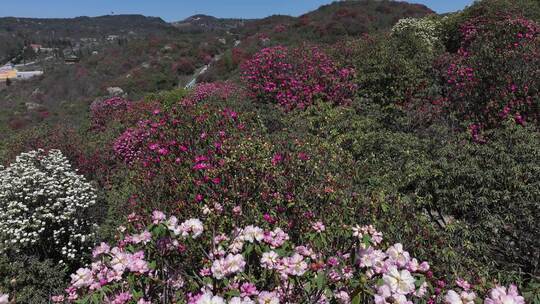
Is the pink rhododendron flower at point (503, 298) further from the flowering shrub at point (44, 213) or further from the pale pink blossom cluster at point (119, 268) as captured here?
the flowering shrub at point (44, 213)

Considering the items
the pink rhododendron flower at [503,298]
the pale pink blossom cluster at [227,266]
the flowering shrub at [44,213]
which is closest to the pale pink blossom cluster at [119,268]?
the pale pink blossom cluster at [227,266]

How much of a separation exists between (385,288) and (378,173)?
3807 millimetres

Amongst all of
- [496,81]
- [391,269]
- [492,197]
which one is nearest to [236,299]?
[391,269]

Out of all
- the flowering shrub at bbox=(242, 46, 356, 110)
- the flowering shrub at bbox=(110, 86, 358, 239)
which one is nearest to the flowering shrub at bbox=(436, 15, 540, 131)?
the flowering shrub at bbox=(242, 46, 356, 110)

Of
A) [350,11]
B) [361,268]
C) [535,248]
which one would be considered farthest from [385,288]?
[350,11]

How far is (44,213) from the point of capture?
5.68 metres

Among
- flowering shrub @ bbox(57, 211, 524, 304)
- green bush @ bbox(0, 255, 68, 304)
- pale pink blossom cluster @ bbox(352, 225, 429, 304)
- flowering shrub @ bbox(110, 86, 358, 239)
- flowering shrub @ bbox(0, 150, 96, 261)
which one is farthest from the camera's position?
flowering shrub @ bbox(0, 150, 96, 261)

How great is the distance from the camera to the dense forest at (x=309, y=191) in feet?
7.84

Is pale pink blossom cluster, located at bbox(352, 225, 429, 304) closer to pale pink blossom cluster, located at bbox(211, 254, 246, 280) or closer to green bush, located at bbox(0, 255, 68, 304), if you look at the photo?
pale pink blossom cluster, located at bbox(211, 254, 246, 280)

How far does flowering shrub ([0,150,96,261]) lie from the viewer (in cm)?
542

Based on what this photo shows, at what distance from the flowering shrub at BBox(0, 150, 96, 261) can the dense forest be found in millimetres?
33

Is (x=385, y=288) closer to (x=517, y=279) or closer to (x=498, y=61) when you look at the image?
(x=517, y=279)

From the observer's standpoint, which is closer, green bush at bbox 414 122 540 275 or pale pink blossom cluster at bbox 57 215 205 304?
pale pink blossom cluster at bbox 57 215 205 304

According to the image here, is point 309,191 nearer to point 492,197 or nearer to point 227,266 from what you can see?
point 492,197
